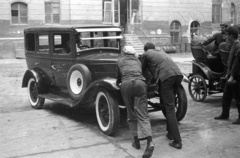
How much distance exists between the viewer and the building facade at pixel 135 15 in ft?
80.4

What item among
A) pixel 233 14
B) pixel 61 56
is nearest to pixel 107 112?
pixel 61 56

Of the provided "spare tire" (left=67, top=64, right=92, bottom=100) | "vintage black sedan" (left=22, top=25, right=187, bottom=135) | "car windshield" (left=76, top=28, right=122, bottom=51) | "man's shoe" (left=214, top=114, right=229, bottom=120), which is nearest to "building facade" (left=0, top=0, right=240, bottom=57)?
"vintage black sedan" (left=22, top=25, right=187, bottom=135)

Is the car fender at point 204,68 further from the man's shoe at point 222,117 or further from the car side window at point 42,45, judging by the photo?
the car side window at point 42,45

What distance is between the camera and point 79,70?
688 cm

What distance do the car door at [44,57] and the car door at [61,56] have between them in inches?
8.5

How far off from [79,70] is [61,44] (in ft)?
4.87

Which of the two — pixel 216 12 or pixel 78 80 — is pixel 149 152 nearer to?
pixel 78 80

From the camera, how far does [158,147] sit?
5504 millimetres

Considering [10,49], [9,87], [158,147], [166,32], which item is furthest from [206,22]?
[158,147]

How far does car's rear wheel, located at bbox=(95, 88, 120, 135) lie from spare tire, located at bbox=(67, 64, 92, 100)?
51 cm

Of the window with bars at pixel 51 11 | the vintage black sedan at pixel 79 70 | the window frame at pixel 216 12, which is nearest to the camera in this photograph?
the vintage black sedan at pixel 79 70

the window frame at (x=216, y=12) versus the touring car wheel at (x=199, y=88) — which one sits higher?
the window frame at (x=216, y=12)

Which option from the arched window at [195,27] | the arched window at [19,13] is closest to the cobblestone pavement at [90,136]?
the arched window at [19,13]

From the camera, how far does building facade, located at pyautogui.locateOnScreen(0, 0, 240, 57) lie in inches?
965
